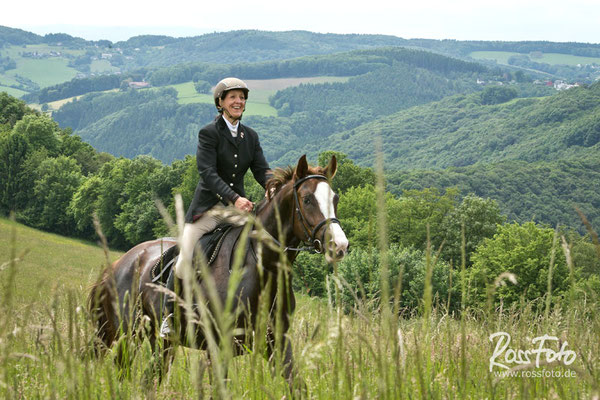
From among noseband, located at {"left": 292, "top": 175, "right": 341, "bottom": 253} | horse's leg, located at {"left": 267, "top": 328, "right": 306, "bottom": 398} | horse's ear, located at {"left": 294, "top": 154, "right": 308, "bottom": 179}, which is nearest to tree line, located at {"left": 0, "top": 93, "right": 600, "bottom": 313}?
horse's ear, located at {"left": 294, "top": 154, "right": 308, "bottom": 179}

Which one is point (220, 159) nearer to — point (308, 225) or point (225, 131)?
point (225, 131)

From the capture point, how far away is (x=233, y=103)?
22.3 feet

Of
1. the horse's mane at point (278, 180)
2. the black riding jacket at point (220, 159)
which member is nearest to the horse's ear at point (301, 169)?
the horse's mane at point (278, 180)

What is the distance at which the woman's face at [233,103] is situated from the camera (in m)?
6.79

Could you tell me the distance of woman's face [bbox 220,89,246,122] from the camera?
679 cm

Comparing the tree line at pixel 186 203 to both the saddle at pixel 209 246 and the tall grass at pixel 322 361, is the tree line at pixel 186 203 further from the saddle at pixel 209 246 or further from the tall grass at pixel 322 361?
the tall grass at pixel 322 361

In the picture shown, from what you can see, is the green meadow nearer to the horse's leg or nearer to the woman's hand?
the horse's leg

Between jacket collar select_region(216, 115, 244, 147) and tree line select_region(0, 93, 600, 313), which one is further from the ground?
jacket collar select_region(216, 115, 244, 147)

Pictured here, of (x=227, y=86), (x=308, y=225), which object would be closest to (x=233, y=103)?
(x=227, y=86)

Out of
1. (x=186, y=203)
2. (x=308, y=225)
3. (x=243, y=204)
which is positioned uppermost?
(x=243, y=204)

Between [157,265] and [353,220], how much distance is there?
52240 mm

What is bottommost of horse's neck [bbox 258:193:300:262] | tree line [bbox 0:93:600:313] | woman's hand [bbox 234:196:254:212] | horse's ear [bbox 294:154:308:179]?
tree line [bbox 0:93:600:313]

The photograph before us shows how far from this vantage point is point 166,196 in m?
78.5

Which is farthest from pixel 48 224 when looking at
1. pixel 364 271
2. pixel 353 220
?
pixel 364 271
